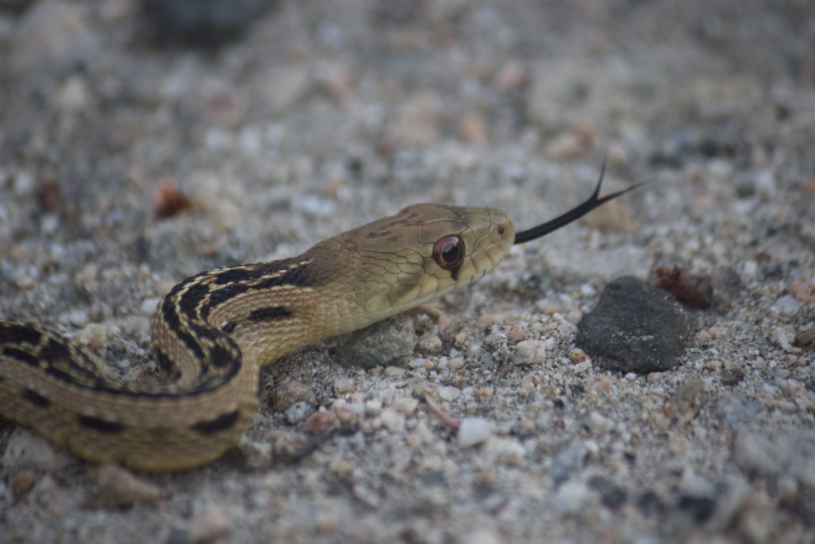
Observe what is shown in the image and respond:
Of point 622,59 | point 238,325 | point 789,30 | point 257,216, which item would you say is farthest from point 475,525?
point 789,30

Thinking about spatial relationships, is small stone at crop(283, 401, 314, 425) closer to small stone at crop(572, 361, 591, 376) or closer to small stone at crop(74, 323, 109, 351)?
small stone at crop(74, 323, 109, 351)

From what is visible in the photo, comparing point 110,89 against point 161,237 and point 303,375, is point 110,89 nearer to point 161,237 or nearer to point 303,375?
point 161,237

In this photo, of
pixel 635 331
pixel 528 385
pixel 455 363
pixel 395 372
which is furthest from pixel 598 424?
pixel 395 372

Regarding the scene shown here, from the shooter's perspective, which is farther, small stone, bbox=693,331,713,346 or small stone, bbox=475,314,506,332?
small stone, bbox=475,314,506,332

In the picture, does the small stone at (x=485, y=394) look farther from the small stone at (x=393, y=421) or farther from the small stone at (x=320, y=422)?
the small stone at (x=320, y=422)

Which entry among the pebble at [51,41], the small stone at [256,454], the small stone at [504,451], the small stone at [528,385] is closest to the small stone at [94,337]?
the small stone at [256,454]

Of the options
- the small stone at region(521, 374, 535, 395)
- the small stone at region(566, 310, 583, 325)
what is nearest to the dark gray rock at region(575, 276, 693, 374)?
the small stone at region(566, 310, 583, 325)

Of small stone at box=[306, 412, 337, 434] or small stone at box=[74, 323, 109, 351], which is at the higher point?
small stone at box=[74, 323, 109, 351]
